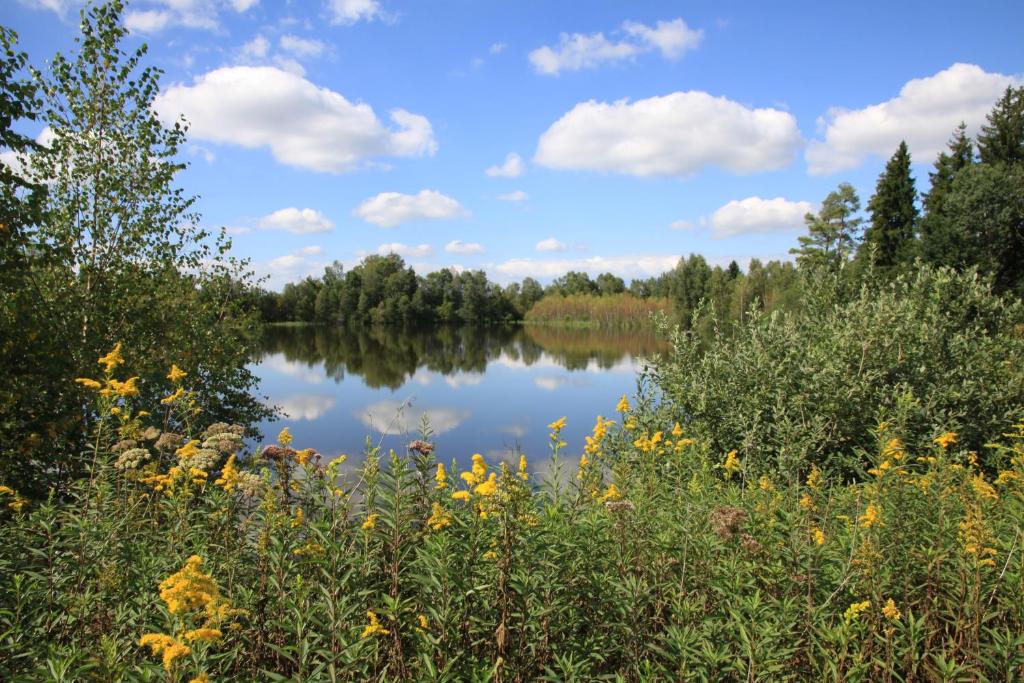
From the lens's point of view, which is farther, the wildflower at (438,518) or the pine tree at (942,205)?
the pine tree at (942,205)

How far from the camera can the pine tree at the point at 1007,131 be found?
30672 millimetres

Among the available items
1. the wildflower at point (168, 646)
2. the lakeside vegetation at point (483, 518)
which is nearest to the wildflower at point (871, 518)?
the lakeside vegetation at point (483, 518)

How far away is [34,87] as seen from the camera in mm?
4672

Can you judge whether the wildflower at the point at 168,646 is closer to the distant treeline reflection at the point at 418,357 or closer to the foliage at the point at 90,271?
the foliage at the point at 90,271

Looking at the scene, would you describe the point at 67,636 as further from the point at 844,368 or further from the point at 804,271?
the point at 804,271

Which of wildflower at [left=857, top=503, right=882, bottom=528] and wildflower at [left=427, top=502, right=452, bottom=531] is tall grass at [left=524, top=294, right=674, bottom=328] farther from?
wildflower at [left=427, top=502, right=452, bottom=531]

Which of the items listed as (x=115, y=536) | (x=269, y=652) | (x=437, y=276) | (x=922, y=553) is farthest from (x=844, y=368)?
(x=437, y=276)

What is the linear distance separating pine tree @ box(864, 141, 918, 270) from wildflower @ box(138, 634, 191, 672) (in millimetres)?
Answer: 39794

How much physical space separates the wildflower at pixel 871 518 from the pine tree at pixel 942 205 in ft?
91.2

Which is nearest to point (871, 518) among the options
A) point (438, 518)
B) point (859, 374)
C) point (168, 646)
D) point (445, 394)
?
point (438, 518)

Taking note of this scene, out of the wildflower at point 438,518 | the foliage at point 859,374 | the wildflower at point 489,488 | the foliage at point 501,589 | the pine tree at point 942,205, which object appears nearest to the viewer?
the foliage at point 501,589

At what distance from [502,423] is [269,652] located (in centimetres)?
1527

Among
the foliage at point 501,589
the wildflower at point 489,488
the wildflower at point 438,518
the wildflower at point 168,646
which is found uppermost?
the wildflower at point 489,488

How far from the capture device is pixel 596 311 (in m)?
91.3
